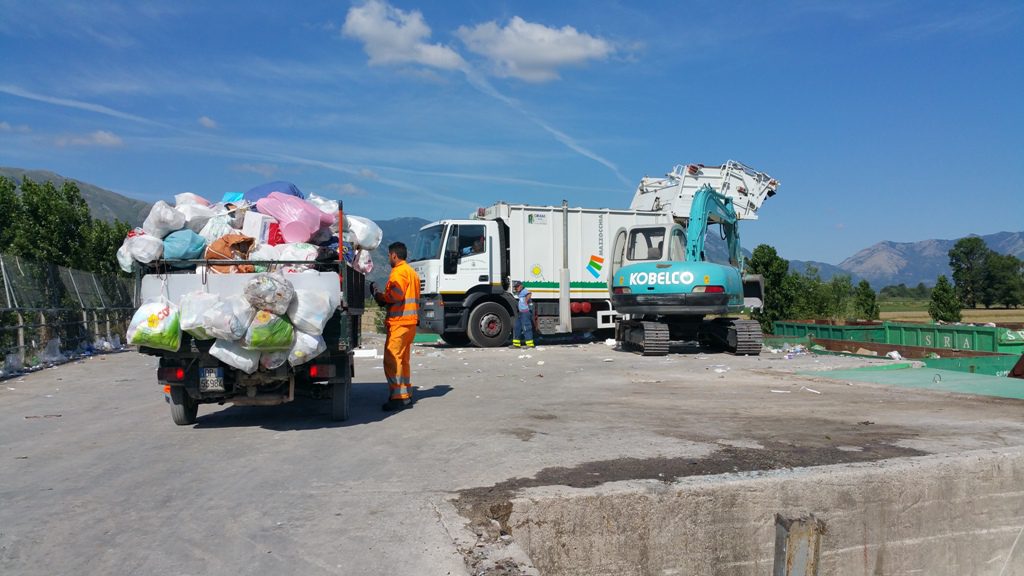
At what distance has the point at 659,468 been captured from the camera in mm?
5895

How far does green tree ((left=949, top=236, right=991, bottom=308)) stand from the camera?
95.8m

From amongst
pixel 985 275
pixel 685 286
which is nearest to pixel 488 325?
pixel 685 286

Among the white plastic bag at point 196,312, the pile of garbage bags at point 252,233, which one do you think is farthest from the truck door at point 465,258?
the white plastic bag at point 196,312

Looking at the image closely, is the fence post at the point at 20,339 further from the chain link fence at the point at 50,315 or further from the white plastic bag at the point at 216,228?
the white plastic bag at the point at 216,228

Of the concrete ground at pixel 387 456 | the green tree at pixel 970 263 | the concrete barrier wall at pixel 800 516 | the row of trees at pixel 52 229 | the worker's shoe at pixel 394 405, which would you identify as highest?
the green tree at pixel 970 263

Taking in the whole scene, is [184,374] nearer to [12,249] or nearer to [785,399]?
[785,399]

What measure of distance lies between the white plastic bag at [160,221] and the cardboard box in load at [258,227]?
26.5 inches

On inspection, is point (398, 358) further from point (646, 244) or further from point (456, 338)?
point (456, 338)

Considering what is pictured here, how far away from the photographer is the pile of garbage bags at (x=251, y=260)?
6965 mm

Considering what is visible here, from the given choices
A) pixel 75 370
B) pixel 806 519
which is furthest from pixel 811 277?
pixel 806 519

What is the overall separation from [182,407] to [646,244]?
10.5 meters

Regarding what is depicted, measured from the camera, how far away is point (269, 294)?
690cm

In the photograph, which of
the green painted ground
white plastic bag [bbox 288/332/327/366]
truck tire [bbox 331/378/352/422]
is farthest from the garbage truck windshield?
white plastic bag [bbox 288/332/327/366]

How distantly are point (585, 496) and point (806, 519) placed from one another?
153 cm
